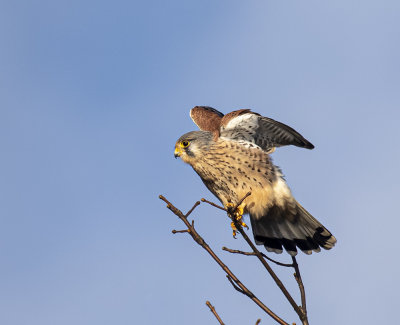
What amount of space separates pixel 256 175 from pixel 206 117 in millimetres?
1046

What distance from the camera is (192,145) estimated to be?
14.9 feet

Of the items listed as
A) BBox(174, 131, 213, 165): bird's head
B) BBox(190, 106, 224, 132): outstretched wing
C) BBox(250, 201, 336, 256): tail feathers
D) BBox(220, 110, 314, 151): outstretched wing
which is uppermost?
BBox(190, 106, 224, 132): outstretched wing

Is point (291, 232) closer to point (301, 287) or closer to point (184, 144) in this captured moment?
point (184, 144)

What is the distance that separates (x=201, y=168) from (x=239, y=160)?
336 millimetres

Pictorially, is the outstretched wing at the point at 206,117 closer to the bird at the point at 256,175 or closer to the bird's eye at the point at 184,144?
the bird at the point at 256,175

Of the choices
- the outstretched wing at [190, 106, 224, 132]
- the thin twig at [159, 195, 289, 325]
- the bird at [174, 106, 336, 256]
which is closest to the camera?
the thin twig at [159, 195, 289, 325]

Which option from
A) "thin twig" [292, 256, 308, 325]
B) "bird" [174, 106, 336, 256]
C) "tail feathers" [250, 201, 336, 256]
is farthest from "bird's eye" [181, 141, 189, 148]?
"thin twig" [292, 256, 308, 325]

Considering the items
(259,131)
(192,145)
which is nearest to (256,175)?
(259,131)

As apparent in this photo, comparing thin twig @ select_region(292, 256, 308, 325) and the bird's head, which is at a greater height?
the bird's head

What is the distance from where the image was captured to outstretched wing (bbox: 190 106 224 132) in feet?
16.3

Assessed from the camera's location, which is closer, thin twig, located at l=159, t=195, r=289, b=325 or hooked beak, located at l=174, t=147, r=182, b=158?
thin twig, located at l=159, t=195, r=289, b=325

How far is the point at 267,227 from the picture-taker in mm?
4688

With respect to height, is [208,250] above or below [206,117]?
below

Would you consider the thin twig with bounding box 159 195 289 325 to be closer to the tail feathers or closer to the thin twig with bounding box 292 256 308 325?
the thin twig with bounding box 292 256 308 325
